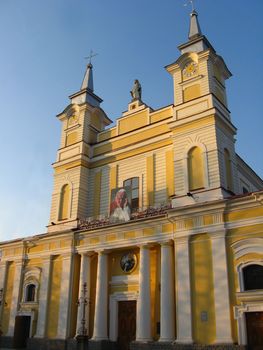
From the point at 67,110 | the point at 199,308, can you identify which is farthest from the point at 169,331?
the point at 67,110

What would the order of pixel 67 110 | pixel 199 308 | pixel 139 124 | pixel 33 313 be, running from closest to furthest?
pixel 199 308 → pixel 33 313 → pixel 139 124 → pixel 67 110

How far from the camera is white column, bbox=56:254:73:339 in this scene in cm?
2158

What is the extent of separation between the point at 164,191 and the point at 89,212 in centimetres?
598

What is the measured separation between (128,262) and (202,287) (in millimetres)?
5360

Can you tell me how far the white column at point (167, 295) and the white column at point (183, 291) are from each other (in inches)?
22.9

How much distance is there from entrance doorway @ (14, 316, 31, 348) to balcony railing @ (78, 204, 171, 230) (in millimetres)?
6953

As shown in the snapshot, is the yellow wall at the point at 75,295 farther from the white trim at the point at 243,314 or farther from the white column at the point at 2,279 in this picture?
the white trim at the point at 243,314

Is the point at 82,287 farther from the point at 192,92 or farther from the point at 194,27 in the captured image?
the point at 194,27

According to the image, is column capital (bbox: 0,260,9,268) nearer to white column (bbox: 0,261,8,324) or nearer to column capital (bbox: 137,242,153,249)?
white column (bbox: 0,261,8,324)

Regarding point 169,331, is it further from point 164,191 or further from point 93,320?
point 164,191

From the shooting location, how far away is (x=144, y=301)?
19.0 meters

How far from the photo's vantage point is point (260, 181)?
29.8 metres

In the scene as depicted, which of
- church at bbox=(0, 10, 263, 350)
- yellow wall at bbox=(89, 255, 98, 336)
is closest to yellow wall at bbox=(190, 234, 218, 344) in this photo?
church at bbox=(0, 10, 263, 350)

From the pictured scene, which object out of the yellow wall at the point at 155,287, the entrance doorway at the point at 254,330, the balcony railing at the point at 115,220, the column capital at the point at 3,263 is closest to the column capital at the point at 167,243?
the yellow wall at the point at 155,287
